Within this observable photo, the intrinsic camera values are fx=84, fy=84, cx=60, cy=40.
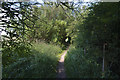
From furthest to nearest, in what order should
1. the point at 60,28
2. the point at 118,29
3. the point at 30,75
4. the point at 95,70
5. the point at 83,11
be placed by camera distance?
the point at 60,28, the point at 30,75, the point at 83,11, the point at 95,70, the point at 118,29

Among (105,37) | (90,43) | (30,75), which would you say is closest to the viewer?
(105,37)

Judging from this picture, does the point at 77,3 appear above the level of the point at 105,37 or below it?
above

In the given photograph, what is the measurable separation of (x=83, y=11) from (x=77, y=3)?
0.35 m

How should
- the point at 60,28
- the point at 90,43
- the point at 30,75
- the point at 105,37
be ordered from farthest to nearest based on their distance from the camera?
1. the point at 60,28
2. the point at 30,75
3. the point at 90,43
4. the point at 105,37

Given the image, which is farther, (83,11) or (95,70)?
(83,11)

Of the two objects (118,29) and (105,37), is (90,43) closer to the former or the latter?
(105,37)

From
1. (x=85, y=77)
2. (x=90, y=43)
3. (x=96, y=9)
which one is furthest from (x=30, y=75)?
(x=96, y=9)

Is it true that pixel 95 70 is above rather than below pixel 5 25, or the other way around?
below

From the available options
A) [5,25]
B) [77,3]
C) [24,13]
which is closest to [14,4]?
[24,13]

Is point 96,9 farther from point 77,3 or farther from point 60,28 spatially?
point 60,28

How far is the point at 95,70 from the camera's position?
4.90 ft

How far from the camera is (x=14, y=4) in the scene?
4.00 ft

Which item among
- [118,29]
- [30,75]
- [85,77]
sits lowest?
[30,75]

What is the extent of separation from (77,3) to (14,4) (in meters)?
0.95
